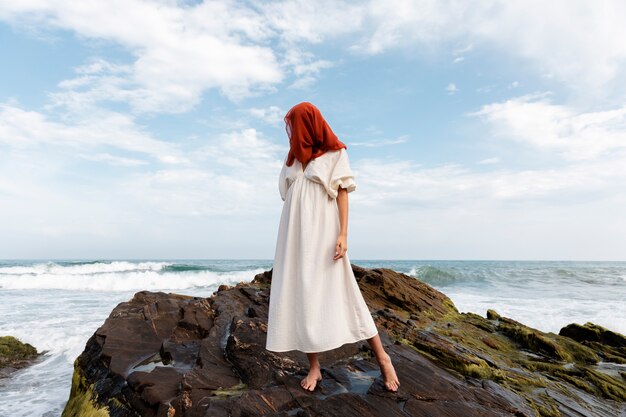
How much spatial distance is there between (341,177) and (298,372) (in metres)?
2.00

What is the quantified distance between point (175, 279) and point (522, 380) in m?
32.9

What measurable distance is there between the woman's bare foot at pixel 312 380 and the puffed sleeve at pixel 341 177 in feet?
5.24

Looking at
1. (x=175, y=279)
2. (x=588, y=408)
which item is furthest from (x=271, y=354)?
(x=175, y=279)

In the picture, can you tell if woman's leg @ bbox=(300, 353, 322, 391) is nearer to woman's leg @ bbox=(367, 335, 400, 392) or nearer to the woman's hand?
woman's leg @ bbox=(367, 335, 400, 392)

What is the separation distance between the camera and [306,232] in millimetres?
3561

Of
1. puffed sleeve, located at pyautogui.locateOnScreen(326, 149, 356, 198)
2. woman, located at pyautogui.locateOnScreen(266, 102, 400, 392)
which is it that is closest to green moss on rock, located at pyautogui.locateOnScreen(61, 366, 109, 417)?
woman, located at pyautogui.locateOnScreen(266, 102, 400, 392)

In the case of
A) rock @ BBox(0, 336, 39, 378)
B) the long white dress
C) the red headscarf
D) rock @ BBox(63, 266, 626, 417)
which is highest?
the red headscarf

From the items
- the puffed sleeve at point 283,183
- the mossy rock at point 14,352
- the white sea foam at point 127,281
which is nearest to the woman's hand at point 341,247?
the puffed sleeve at point 283,183

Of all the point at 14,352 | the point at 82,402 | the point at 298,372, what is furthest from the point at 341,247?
the point at 14,352

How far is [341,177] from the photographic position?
3.58 m

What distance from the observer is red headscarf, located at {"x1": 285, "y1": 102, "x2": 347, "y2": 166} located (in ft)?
11.9

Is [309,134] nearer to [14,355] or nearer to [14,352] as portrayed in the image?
[14,355]

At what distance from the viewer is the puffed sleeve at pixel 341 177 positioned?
3580mm

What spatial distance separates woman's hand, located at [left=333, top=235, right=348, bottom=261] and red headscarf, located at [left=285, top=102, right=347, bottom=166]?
767 mm
